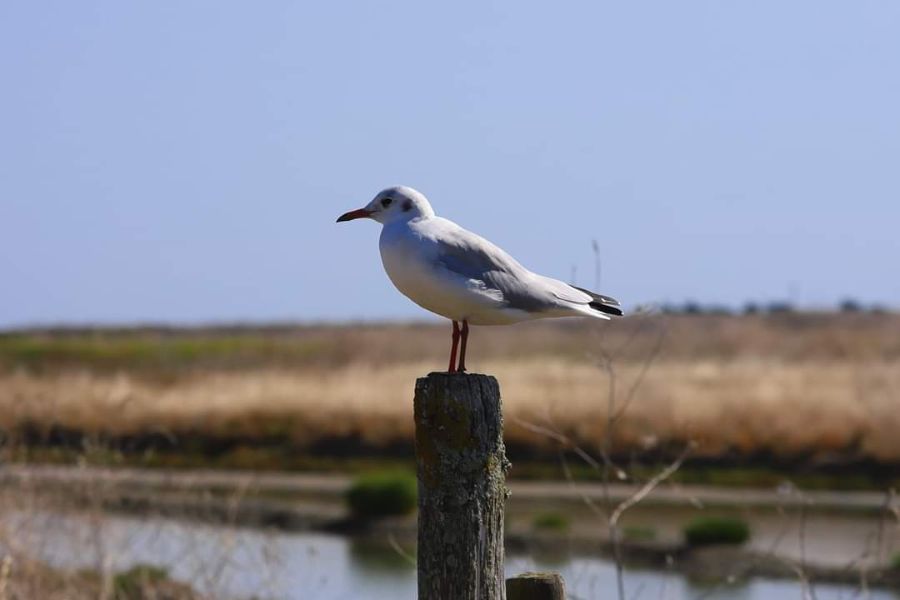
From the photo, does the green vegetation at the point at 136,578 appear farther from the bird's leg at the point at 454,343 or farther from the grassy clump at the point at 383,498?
the grassy clump at the point at 383,498

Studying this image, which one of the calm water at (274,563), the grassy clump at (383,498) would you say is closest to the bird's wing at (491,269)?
the calm water at (274,563)

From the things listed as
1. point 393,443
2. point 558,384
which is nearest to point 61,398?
point 393,443

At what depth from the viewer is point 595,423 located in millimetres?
25500

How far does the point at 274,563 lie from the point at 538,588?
6233 mm

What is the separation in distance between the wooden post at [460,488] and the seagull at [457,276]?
0.55 m

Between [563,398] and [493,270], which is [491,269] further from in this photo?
[563,398]

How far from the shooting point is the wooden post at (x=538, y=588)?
4.43 metres

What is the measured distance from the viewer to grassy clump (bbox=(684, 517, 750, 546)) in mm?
17406

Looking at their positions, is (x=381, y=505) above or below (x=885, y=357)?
below

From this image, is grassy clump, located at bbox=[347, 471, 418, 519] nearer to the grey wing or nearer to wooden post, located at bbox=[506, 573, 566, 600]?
the grey wing

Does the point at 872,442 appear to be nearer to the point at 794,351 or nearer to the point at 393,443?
the point at 393,443

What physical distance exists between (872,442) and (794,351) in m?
15.8

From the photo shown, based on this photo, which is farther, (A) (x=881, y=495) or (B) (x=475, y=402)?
(A) (x=881, y=495)

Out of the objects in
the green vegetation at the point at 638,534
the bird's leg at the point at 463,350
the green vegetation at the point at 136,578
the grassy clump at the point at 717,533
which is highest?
the bird's leg at the point at 463,350
